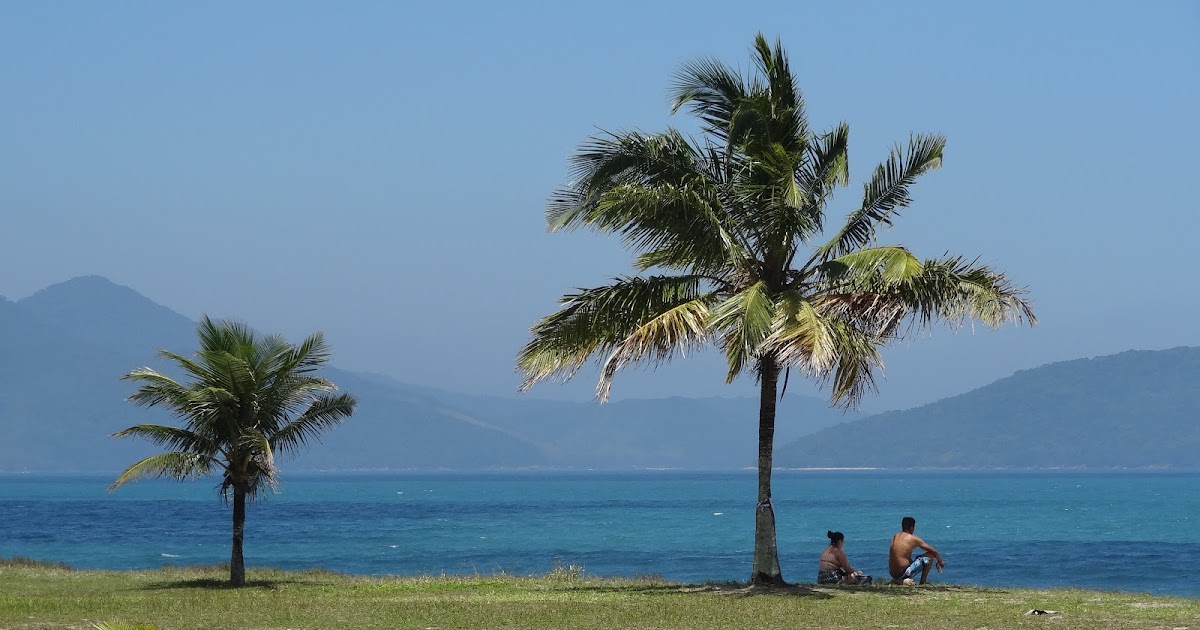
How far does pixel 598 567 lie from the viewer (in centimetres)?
6006

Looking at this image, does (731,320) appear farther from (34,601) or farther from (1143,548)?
(1143,548)

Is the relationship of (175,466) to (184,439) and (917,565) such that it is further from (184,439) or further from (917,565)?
(917,565)

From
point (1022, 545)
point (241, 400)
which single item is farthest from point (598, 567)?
point (241, 400)

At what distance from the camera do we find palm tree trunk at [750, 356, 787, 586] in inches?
978

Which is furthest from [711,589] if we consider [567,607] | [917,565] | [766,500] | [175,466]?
[175,466]

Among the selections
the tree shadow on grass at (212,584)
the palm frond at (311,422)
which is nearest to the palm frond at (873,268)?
the palm frond at (311,422)

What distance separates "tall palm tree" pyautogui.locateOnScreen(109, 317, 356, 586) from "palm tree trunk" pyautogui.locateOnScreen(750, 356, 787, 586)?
30.1 ft

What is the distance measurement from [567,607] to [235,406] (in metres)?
9.82

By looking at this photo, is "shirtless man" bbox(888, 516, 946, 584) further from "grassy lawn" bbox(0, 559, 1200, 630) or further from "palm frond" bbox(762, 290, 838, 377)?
"palm frond" bbox(762, 290, 838, 377)

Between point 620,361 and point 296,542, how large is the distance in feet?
190

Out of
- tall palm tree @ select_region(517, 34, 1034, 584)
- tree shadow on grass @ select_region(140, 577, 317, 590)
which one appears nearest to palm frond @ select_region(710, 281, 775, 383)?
tall palm tree @ select_region(517, 34, 1034, 584)

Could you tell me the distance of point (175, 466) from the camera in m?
28.9

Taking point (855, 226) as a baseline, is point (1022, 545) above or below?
below

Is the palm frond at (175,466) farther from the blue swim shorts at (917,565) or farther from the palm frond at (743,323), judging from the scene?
the blue swim shorts at (917,565)
